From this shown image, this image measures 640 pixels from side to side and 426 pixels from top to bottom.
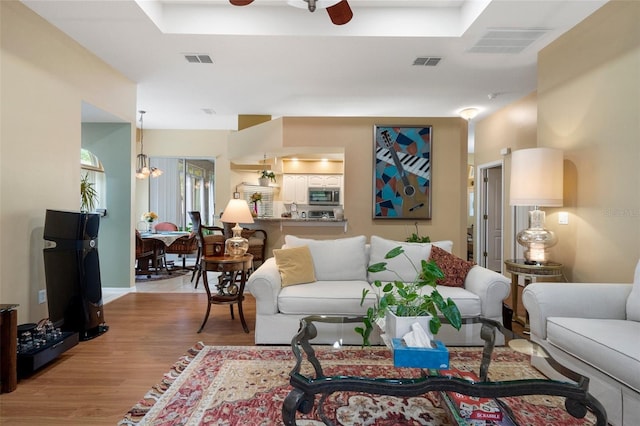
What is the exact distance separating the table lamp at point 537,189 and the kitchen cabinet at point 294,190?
19.1ft

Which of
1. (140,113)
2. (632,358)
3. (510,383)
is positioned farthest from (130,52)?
(632,358)

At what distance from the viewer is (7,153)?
273 centimetres

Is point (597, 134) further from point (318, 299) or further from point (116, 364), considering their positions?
point (116, 364)

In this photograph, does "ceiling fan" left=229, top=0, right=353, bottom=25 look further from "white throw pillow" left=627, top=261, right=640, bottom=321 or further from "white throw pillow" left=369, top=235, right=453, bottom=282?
"white throw pillow" left=627, top=261, right=640, bottom=321

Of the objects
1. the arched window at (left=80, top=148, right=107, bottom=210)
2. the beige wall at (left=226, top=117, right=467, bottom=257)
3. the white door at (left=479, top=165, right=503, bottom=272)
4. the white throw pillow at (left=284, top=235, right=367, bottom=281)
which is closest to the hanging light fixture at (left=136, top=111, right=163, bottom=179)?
the arched window at (left=80, top=148, right=107, bottom=210)

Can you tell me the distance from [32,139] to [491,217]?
22.1ft

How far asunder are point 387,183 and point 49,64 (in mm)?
4634

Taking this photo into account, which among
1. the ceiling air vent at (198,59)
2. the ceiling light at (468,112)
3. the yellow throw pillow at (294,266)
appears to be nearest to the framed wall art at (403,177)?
the ceiling light at (468,112)

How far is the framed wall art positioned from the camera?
5.84m

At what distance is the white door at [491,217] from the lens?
6.36 metres

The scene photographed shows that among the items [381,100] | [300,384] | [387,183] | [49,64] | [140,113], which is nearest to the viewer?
[300,384]

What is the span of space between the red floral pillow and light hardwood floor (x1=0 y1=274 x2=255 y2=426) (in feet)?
6.33

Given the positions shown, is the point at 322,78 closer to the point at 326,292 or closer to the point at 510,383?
the point at 326,292

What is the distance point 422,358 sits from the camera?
1640mm
